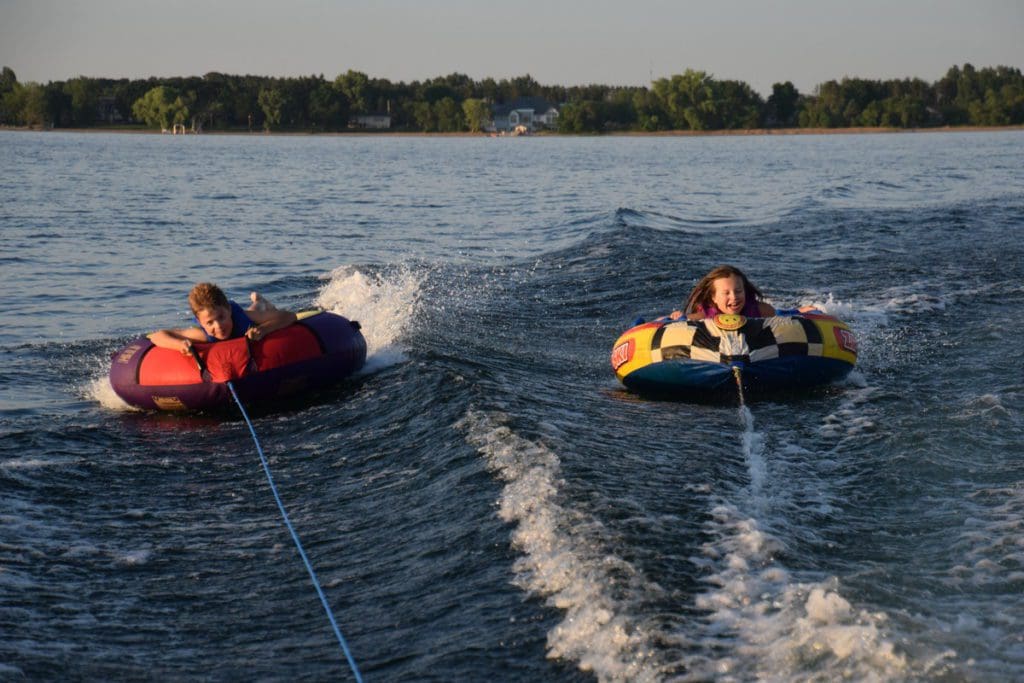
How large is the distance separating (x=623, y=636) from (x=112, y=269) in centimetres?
1417

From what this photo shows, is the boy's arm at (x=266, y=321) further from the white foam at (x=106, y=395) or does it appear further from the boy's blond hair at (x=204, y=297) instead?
the white foam at (x=106, y=395)

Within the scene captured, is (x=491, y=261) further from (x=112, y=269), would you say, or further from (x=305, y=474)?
(x=305, y=474)

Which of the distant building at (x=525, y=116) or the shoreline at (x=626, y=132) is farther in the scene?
the distant building at (x=525, y=116)

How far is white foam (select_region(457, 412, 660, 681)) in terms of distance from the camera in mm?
4281

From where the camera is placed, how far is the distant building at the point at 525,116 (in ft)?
484

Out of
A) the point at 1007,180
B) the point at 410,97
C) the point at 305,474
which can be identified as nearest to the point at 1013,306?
the point at 305,474

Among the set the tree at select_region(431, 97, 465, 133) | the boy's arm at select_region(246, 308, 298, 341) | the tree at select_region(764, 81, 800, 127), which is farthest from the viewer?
the tree at select_region(431, 97, 465, 133)

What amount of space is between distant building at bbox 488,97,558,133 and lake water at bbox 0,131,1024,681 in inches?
5285

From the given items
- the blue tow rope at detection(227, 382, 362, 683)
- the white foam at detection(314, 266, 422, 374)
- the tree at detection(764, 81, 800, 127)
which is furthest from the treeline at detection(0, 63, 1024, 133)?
the blue tow rope at detection(227, 382, 362, 683)

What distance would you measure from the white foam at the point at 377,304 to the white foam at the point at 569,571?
11.8 feet

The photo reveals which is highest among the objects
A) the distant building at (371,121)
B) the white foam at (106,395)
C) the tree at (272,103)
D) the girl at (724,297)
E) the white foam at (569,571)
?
the tree at (272,103)

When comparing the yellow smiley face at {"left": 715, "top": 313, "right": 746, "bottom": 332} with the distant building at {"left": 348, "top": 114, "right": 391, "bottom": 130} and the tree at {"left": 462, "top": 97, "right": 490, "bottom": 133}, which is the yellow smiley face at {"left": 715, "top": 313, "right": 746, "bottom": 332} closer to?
the tree at {"left": 462, "top": 97, "right": 490, "bottom": 133}

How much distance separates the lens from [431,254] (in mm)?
19000

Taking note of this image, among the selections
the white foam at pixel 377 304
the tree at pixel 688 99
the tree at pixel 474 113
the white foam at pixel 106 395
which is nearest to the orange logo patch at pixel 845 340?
the white foam at pixel 377 304
